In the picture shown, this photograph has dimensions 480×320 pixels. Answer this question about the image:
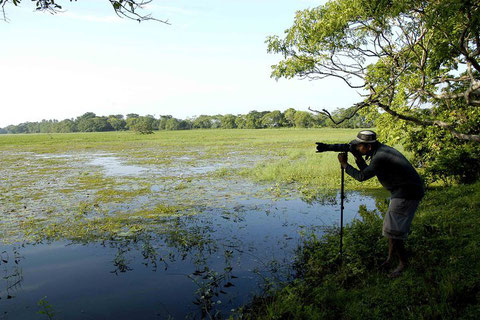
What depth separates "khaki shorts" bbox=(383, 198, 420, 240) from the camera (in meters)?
4.01

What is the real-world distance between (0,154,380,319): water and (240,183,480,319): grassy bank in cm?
59

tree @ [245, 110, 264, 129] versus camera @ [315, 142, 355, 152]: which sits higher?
tree @ [245, 110, 264, 129]

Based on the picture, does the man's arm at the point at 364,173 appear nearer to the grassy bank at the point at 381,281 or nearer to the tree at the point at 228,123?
the grassy bank at the point at 381,281

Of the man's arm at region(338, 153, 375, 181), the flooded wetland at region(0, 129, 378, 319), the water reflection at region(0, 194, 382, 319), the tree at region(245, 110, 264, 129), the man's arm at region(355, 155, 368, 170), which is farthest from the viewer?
the tree at region(245, 110, 264, 129)

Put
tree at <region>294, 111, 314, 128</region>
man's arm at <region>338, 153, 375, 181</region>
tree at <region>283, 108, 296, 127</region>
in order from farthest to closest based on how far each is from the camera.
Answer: tree at <region>283, 108, 296, 127</region>, tree at <region>294, 111, 314, 128</region>, man's arm at <region>338, 153, 375, 181</region>

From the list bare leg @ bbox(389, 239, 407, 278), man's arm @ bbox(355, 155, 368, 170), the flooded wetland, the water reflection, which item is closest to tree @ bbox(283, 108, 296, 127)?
the flooded wetland

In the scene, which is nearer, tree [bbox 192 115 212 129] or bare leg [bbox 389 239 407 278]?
bare leg [bbox 389 239 407 278]

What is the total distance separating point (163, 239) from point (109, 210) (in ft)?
10.5

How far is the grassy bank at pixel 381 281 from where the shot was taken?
355 cm

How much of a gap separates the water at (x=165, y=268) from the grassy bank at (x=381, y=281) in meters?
0.59


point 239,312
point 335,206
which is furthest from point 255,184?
point 239,312

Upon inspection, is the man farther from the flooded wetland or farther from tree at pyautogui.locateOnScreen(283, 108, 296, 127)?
tree at pyautogui.locateOnScreen(283, 108, 296, 127)

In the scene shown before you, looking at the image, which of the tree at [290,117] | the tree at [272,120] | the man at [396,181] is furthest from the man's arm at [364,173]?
the tree at [272,120]

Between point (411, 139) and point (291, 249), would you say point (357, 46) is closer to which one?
point (411, 139)
